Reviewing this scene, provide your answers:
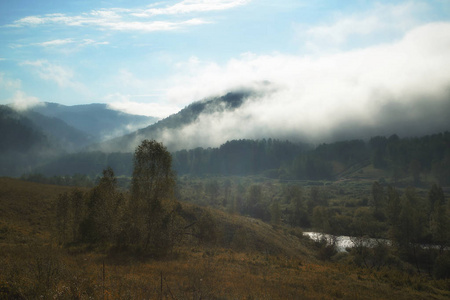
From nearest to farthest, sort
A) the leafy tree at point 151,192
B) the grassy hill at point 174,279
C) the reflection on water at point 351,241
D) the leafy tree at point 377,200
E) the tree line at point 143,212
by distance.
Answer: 1. the grassy hill at point 174,279
2. the tree line at point 143,212
3. the leafy tree at point 151,192
4. the reflection on water at point 351,241
5. the leafy tree at point 377,200

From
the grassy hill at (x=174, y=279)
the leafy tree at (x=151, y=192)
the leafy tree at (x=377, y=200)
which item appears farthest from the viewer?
the leafy tree at (x=377, y=200)

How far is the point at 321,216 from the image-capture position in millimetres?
104688

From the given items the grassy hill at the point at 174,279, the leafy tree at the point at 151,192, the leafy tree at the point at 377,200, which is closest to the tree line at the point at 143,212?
the leafy tree at the point at 151,192

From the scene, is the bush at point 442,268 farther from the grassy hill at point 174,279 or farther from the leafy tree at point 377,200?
the leafy tree at point 377,200

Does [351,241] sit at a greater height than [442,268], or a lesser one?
lesser

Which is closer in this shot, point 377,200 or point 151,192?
point 151,192

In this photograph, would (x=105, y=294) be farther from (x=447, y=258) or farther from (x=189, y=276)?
(x=447, y=258)

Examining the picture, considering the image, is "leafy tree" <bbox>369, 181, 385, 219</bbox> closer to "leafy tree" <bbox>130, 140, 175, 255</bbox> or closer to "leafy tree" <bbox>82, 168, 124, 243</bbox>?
"leafy tree" <bbox>130, 140, 175, 255</bbox>

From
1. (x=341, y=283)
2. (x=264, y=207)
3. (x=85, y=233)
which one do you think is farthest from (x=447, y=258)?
(x=264, y=207)

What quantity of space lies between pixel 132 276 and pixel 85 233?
1851 cm

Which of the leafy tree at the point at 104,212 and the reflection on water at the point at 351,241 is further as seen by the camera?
the reflection on water at the point at 351,241

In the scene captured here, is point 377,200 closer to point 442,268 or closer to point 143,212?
point 442,268

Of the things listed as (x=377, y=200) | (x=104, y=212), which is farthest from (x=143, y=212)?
(x=377, y=200)

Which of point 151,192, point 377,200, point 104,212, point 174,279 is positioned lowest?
point 377,200
